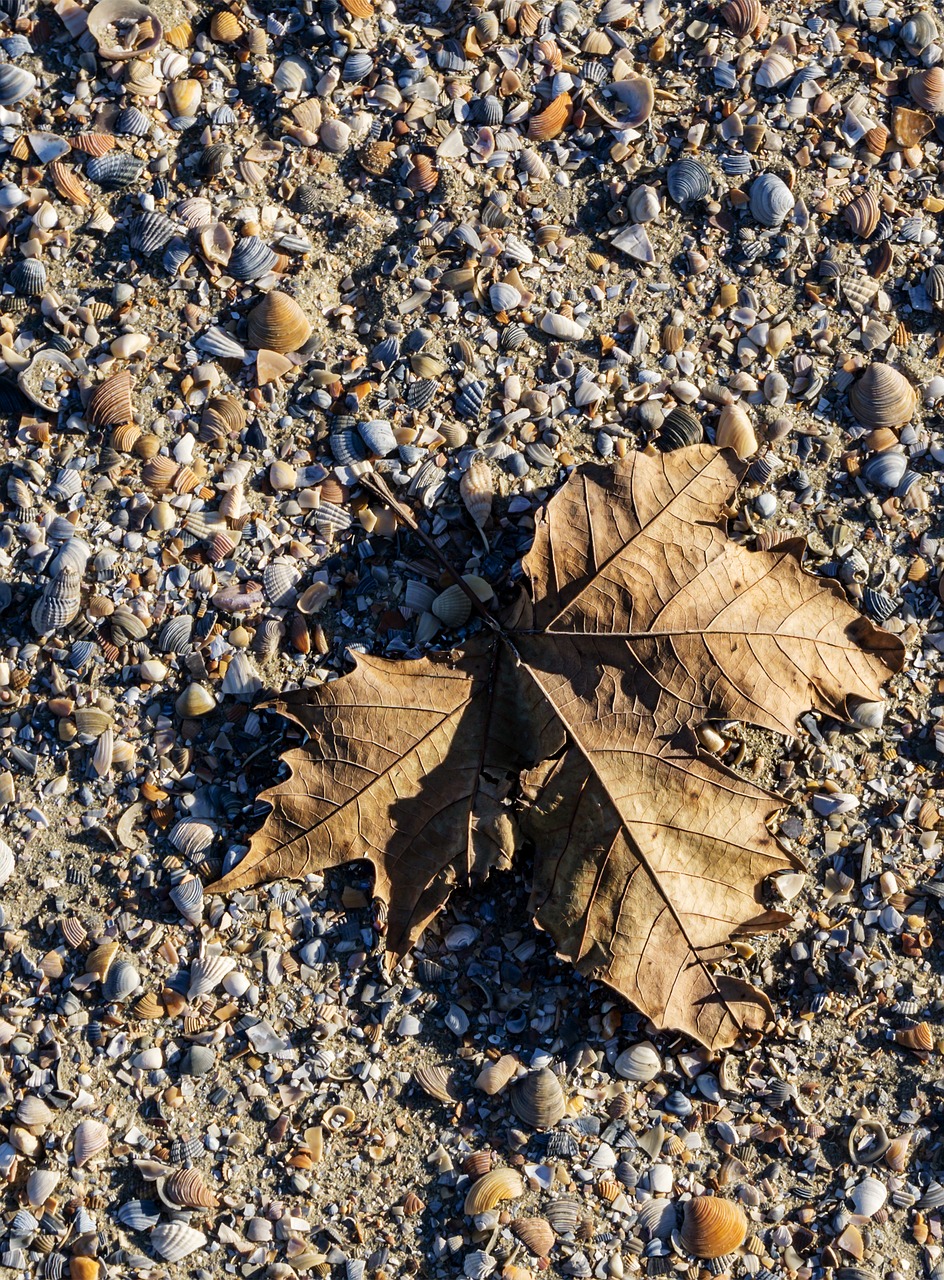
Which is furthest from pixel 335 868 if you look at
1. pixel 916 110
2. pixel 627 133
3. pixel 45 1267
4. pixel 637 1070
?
pixel 916 110

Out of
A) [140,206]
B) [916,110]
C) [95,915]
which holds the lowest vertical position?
[95,915]

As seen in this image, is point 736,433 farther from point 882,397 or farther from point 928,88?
point 928,88

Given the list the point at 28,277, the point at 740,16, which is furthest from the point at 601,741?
the point at 740,16

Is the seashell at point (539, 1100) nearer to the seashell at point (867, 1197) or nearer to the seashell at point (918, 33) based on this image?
the seashell at point (867, 1197)

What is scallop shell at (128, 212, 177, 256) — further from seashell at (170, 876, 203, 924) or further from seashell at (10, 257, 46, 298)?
seashell at (170, 876, 203, 924)

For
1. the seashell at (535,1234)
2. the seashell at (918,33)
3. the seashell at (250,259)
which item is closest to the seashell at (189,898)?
the seashell at (535,1234)

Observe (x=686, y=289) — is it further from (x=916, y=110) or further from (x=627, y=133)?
(x=916, y=110)
